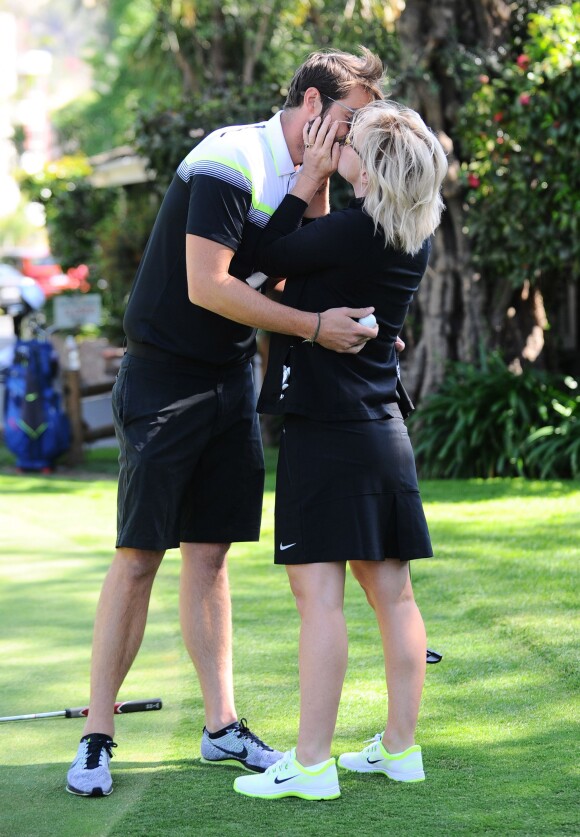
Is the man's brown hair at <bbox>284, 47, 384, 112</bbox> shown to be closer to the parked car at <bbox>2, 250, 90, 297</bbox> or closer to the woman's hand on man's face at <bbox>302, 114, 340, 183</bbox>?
the woman's hand on man's face at <bbox>302, 114, 340, 183</bbox>

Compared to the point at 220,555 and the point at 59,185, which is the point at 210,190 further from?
the point at 59,185

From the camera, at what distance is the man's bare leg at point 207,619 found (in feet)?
12.0

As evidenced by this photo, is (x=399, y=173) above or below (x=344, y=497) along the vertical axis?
above

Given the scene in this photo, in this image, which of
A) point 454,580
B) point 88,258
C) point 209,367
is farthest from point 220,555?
point 88,258

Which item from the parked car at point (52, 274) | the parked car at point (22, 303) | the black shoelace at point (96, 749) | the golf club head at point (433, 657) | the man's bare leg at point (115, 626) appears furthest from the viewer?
the parked car at point (52, 274)

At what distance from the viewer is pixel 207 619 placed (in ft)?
12.1

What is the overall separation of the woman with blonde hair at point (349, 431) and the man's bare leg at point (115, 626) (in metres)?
0.47

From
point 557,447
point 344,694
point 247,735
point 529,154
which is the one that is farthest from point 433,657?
point 529,154

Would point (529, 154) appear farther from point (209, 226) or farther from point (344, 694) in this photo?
point (209, 226)

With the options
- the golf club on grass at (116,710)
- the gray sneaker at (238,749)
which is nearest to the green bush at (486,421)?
the golf club on grass at (116,710)

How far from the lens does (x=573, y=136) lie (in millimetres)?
8508

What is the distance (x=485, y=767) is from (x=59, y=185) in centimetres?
1519

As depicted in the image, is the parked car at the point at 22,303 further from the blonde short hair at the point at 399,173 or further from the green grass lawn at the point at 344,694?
the blonde short hair at the point at 399,173

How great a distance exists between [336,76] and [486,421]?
20.4 feet
